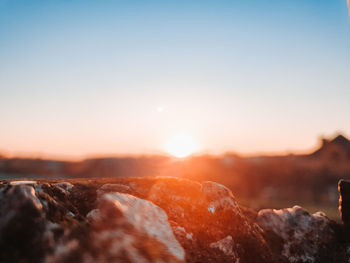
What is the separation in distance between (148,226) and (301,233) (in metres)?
3.18

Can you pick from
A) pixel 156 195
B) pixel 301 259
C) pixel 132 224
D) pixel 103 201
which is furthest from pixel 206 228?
pixel 301 259

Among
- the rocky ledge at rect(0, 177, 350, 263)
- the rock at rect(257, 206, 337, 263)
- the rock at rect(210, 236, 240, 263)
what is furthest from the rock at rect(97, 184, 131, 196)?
the rock at rect(257, 206, 337, 263)

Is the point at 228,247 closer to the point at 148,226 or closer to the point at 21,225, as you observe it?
the point at 148,226

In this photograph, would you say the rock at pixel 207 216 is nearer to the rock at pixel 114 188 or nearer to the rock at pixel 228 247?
the rock at pixel 228 247

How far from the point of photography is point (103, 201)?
3.10 m

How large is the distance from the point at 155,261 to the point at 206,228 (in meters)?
1.44

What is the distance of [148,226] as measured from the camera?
3.13 metres

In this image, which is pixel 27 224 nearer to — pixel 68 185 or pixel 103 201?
pixel 103 201

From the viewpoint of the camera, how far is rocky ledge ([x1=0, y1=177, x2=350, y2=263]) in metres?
2.33

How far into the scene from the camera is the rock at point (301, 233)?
4598 millimetres

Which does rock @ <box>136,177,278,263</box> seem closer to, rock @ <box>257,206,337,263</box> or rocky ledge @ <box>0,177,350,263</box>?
rocky ledge @ <box>0,177,350,263</box>

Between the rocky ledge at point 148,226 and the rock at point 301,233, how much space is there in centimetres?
2

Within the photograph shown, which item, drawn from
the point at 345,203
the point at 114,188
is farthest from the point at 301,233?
the point at 114,188

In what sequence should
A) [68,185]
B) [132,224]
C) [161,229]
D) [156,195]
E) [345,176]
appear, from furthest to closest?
1. [345,176]
2. [156,195]
3. [68,185]
4. [161,229]
5. [132,224]
